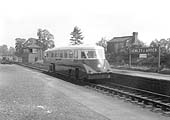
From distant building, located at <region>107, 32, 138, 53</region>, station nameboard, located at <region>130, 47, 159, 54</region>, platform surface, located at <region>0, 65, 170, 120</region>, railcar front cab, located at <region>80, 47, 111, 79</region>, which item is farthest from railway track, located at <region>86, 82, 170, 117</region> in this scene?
distant building, located at <region>107, 32, 138, 53</region>

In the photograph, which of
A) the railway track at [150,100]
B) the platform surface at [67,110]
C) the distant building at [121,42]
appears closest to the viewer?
the platform surface at [67,110]

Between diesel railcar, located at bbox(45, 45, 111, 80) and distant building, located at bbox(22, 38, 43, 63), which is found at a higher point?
distant building, located at bbox(22, 38, 43, 63)

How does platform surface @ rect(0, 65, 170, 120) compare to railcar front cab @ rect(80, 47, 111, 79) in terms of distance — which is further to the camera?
railcar front cab @ rect(80, 47, 111, 79)

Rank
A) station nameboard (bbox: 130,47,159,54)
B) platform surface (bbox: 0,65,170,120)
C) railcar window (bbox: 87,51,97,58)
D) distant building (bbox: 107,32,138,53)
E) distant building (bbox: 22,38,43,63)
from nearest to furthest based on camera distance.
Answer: platform surface (bbox: 0,65,170,120) → railcar window (bbox: 87,51,97,58) → station nameboard (bbox: 130,47,159,54) → distant building (bbox: 107,32,138,53) → distant building (bbox: 22,38,43,63)

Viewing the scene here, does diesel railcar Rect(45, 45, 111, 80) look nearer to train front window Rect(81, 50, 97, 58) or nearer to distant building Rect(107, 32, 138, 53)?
train front window Rect(81, 50, 97, 58)

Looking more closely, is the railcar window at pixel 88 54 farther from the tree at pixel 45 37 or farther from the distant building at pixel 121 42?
the tree at pixel 45 37

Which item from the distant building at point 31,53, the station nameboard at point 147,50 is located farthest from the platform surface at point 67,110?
the distant building at point 31,53

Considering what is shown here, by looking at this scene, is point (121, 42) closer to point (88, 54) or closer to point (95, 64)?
point (88, 54)

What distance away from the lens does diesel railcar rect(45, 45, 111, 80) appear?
17.8m

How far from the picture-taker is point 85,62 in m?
18.2

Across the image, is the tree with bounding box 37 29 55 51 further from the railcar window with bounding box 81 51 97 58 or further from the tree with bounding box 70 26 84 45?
the railcar window with bounding box 81 51 97 58

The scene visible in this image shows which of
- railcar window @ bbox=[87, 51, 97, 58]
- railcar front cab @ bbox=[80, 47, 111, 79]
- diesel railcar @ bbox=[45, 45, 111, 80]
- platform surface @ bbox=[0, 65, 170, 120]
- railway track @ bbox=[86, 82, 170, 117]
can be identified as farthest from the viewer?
railcar window @ bbox=[87, 51, 97, 58]

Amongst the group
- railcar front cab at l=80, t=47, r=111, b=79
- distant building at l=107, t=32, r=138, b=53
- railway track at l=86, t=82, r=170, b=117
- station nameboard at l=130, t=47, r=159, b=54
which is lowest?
railway track at l=86, t=82, r=170, b=117

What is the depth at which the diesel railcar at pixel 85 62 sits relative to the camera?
1784cm
